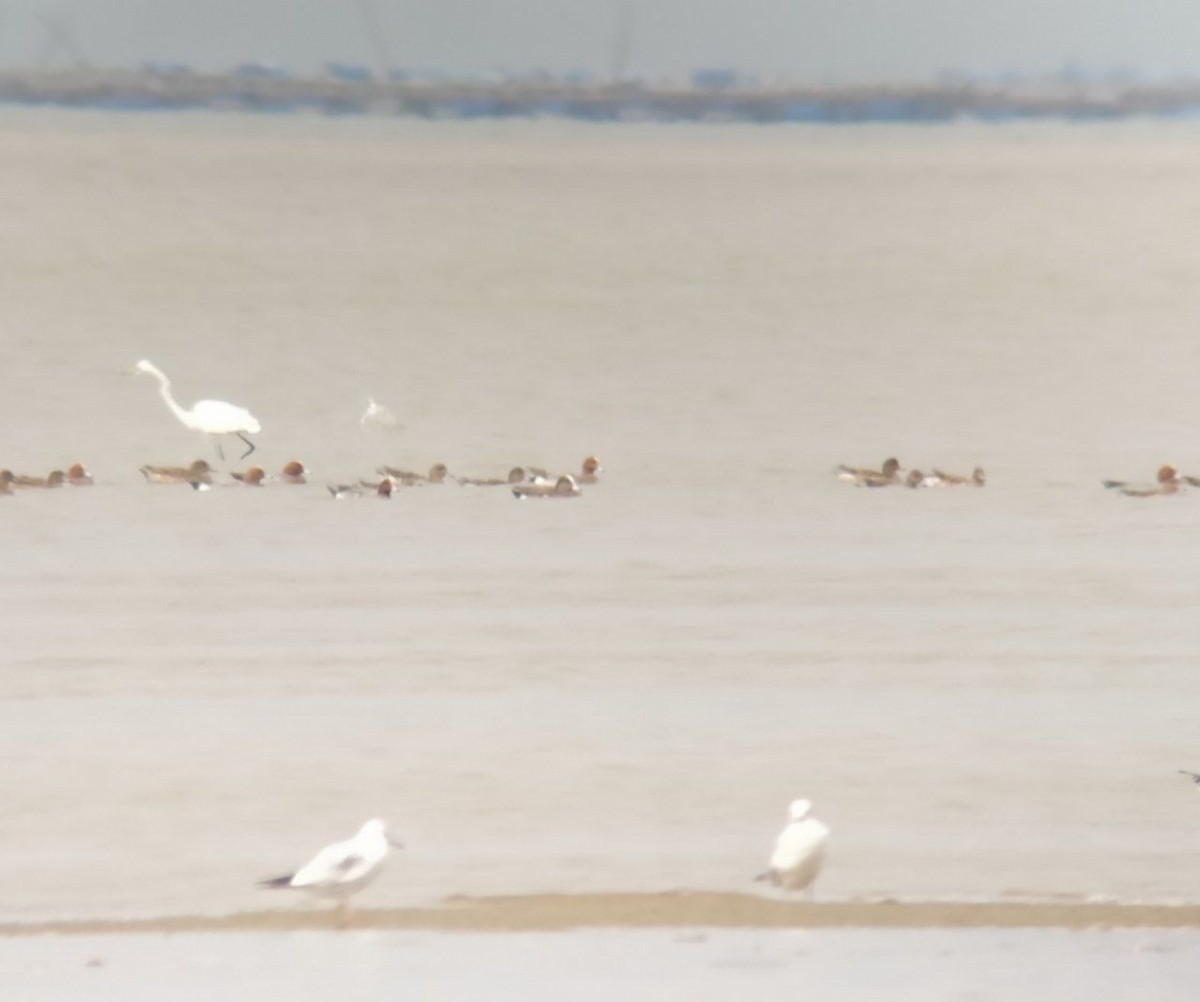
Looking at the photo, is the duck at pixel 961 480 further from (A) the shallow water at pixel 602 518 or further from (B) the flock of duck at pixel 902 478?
(A) the shallow water at pixel 602 518

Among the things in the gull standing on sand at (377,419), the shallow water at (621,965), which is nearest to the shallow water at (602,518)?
the gull standing on sand at (377,419)

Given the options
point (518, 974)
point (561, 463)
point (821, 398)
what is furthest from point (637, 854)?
point (821, 398)

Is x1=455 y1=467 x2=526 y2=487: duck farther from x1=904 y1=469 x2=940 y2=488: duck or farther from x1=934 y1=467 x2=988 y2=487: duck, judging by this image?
x1=934 y1=467 x2=988 y2=487: duck

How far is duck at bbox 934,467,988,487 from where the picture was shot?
955 cm

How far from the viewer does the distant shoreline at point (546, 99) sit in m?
17.3

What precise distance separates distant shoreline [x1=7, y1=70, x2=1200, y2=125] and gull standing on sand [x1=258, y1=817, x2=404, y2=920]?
518 inches

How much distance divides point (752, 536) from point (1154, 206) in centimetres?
747

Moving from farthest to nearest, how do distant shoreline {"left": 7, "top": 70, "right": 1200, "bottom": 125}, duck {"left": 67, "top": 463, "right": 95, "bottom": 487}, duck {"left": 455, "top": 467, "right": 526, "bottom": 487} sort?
distant shoreline {"left": 7, "top": 70, "right": 1200, "bottom": 125}
duck {"left": 455, "top": 467, "right": 526, "bottom": 487}
duck {"left": 67, "top": 463, "right": 95, "bottom": 487}

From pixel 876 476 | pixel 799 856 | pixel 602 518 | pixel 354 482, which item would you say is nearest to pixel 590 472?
pixel 602 518

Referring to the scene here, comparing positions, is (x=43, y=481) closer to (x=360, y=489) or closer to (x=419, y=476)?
(x=360, y=489)

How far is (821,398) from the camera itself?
11.4 meters

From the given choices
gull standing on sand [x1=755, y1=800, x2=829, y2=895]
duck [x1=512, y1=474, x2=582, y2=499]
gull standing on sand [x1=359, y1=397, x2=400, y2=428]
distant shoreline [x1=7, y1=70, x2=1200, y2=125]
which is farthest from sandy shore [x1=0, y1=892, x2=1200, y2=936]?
distant shoreline [x1=7, y1=70, x2=1200, y2=125]

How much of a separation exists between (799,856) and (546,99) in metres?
13.4

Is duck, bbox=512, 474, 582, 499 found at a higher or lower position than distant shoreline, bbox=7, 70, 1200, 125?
lower
